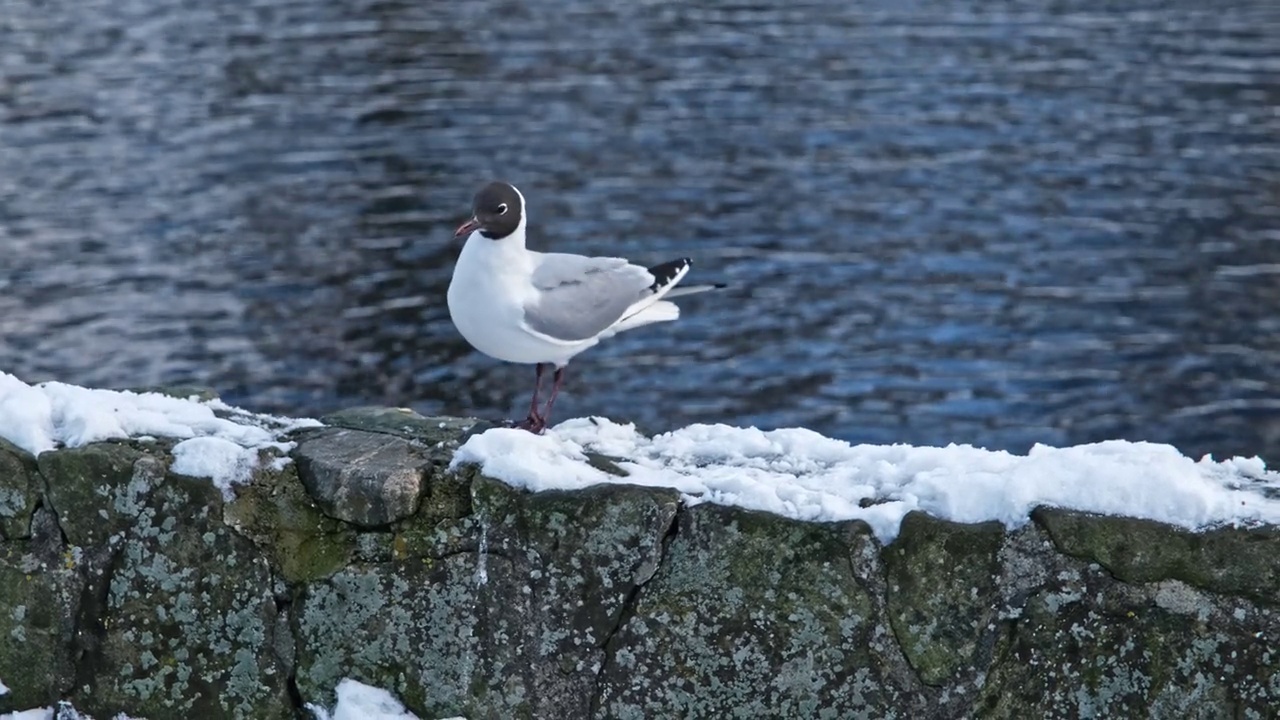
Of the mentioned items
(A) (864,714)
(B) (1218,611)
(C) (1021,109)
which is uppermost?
(B) (1218,611)

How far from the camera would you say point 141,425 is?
5.34 metres

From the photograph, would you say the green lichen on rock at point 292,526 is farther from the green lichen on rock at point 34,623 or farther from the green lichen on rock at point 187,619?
the green lichen on rock at point 34,623

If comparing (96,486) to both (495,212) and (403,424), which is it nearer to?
(403,424)

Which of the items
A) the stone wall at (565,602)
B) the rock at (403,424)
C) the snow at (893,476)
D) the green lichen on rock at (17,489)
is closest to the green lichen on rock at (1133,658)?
the stone wall at (565,602)

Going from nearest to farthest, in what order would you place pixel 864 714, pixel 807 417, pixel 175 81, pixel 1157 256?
pixel 864 714
pixel 807 417
pixel 1157 256
pixel 175 81

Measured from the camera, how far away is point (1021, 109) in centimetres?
1909

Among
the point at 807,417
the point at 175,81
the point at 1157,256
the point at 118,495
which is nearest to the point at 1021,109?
the point at 1157,256

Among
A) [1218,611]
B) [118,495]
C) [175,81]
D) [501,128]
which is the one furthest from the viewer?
[175,81]

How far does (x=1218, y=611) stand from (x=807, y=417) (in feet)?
22.9

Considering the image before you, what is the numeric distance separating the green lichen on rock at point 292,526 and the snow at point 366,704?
14.5 inches

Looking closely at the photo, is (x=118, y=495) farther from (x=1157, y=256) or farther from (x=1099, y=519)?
(x=1157, y=256)

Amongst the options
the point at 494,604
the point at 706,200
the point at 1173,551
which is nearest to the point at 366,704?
the point at 494,604

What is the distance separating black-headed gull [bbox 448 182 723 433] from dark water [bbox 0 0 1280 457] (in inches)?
190

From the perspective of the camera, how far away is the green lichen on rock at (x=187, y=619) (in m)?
5.08
